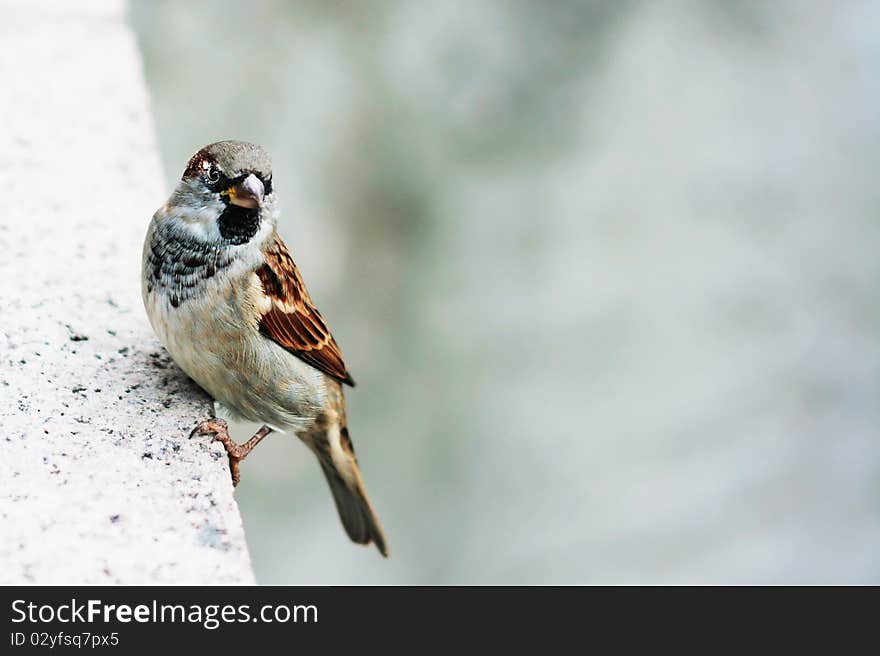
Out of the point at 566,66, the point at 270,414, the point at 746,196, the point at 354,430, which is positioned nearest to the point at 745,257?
the point at 746,196

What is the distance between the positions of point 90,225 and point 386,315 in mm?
1925

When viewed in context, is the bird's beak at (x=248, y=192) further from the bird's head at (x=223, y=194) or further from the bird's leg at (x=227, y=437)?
the bird's leg at (x=227, y=437)

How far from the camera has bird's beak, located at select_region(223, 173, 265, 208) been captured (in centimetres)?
161

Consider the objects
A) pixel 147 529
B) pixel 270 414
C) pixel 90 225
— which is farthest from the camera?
pixel 90 225

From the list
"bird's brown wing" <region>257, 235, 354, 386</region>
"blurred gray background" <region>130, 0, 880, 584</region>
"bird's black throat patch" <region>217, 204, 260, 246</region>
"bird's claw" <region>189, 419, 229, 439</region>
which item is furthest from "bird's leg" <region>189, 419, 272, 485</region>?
"blurred gray background" <region>130, 0, 880, 584</region>

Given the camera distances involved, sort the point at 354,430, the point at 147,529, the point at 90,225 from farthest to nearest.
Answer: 1. the point at 354,430
2. the point at 90,225
3. the point at 147,529

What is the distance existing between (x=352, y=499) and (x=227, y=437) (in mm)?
542

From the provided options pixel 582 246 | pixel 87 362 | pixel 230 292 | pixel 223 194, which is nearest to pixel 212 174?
pixel 223 194

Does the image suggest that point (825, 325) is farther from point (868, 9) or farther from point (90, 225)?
point (90, 225)

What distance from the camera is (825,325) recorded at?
3.91 meters

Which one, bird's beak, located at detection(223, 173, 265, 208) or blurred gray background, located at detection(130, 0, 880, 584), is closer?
bird's beak, located at detection(223, 173, 265, 208)

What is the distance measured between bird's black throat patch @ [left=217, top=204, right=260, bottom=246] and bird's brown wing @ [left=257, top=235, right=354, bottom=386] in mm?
50

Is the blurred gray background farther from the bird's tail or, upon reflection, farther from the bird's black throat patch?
the bird's black throat patch

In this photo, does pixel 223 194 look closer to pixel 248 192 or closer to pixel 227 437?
pixel 248 192
